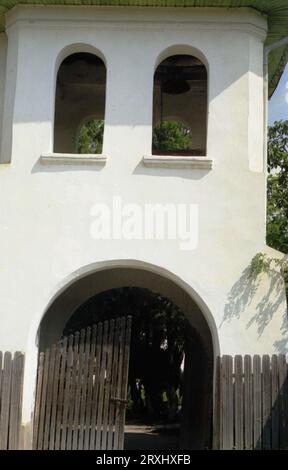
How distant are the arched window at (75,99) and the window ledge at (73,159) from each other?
11.8 ft

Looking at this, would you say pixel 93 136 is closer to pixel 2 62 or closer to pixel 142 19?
pixel 2 62

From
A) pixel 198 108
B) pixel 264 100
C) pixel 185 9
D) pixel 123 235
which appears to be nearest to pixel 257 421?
pixel 123 235

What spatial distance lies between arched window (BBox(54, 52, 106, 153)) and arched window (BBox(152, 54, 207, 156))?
115cm

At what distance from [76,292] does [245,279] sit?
13.0 ft

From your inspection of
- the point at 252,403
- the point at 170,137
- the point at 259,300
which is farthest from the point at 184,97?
the point at 170,137

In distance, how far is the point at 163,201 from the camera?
32.8 ft

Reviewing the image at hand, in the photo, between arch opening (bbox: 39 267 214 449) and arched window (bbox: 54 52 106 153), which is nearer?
arch opening (bbox: 39 267 214 449)

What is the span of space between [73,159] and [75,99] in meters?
4.42

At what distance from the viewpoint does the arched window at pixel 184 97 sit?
505 inches

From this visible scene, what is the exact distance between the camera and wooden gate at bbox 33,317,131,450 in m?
9.70

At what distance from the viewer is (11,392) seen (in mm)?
9266

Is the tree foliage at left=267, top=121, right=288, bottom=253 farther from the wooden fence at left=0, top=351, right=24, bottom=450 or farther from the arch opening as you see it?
the wooden fence at left=0, top=351, right=24, bottom=450

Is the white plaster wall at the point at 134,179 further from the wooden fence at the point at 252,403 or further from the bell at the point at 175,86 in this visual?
the bell at the point at 175,86

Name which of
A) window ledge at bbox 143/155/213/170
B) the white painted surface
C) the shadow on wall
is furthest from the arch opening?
the white painted surface
